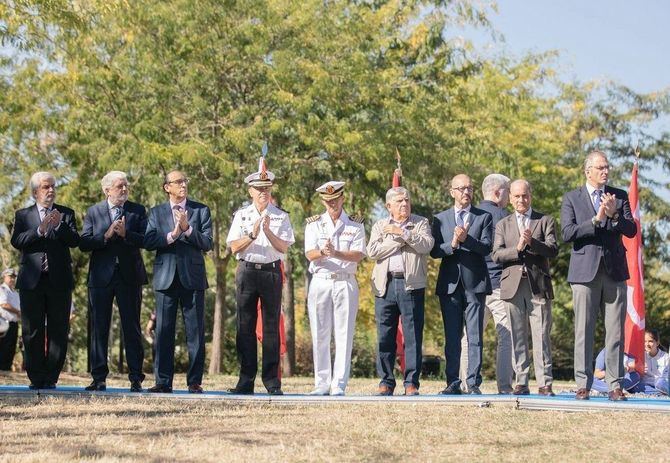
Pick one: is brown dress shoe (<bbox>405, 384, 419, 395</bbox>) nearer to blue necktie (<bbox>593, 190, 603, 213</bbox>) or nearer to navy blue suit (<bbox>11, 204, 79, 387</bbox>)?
blue necktie (<bbox>593, 190, 603, 213</bbox>)

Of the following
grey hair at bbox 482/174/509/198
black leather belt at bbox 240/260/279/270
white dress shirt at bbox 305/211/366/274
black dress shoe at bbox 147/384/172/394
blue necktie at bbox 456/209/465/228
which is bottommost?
black dress shoe at bbox 147/384/172/394

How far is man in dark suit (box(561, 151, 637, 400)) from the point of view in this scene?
11.2 metres

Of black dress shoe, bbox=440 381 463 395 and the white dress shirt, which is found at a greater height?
the white dress shirt

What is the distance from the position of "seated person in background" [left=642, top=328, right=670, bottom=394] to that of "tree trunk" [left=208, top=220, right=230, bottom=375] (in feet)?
35.6

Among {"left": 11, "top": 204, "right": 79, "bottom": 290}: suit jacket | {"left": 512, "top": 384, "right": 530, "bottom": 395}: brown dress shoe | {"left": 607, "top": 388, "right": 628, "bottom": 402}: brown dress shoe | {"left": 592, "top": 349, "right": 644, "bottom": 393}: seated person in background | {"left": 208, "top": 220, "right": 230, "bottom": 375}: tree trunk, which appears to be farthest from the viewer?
{"left": 208, "top": 220, "right": 230, "bottom": 375}: tree trunk

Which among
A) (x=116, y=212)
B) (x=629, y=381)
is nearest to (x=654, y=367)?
(x=629, y=381)

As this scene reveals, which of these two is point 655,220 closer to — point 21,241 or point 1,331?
point 1,331

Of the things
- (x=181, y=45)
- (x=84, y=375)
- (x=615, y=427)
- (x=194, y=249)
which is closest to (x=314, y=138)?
(x=181, y=45)

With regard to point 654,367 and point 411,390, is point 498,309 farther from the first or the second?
point 654,367

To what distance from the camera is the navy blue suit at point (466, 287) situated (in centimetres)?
1203

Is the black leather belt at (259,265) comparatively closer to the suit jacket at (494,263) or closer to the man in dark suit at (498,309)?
the man in dark suit at (498,309)

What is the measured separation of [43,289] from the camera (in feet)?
40.1

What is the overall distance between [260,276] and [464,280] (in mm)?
1927

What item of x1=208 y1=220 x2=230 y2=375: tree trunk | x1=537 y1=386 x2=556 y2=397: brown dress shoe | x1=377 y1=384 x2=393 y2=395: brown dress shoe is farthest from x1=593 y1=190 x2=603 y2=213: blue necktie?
x1=208 y1=220 x2=230 y2=375: tree trunk
